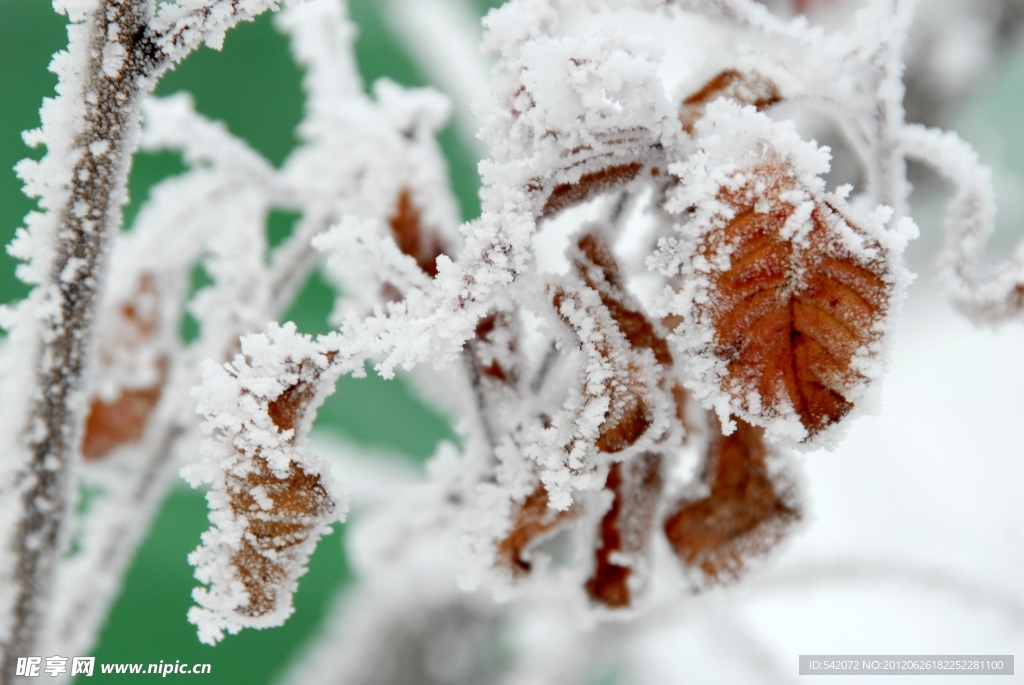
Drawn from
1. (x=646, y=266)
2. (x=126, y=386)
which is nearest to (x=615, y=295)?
(x=646, y=266)

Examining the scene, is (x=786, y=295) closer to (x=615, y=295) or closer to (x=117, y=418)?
(x=615, y=295)

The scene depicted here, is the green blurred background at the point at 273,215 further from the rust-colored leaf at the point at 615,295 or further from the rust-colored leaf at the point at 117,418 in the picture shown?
the rust-colored leaf at the point at 615,295

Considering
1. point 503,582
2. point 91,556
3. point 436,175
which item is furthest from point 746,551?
point 91,556

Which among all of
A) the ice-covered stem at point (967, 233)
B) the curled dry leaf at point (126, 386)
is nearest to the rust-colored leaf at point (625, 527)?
the ice-covered stem at point (967, 233)

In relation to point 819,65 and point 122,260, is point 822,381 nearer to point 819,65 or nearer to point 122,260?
point 819,65

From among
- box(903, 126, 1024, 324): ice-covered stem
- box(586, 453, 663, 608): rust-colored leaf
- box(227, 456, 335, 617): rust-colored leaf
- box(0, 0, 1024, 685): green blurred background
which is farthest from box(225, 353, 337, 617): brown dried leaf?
box(0, 0, 1024, 685): green blurred background

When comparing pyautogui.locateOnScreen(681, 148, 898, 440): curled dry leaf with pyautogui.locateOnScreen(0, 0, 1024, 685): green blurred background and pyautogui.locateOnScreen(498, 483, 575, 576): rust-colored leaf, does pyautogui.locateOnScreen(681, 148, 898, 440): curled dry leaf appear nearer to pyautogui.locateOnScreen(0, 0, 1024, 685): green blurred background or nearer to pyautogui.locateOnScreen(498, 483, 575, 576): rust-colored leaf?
pyautogui.locateOnScreen(498, 483, 575, 576): rust-colored leaf
